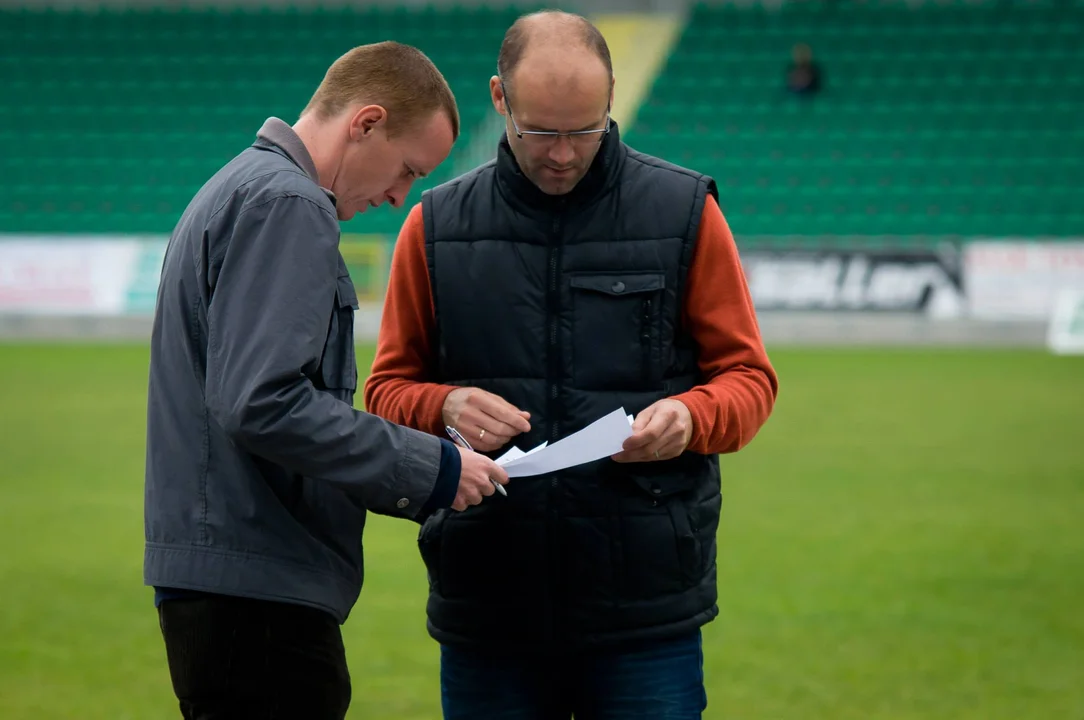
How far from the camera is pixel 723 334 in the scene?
2924 mm

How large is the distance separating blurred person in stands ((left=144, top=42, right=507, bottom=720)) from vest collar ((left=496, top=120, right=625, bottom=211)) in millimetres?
254

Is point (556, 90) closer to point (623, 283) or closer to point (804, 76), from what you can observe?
point (623, 283)

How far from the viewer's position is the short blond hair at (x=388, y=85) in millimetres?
2637

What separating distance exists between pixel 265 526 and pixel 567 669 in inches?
31.5

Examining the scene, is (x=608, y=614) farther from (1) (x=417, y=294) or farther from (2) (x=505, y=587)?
(1) (x=417, y=294)

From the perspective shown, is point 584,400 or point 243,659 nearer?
point 243,659

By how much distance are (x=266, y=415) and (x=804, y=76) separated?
919 inches

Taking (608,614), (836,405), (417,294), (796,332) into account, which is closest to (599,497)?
(608,614)

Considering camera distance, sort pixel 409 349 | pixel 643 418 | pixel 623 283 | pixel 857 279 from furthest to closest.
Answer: pixel 857 279
pixel 409 349
pixel 623 283
pixel 643 418

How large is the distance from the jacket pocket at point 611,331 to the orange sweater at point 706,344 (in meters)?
0.10

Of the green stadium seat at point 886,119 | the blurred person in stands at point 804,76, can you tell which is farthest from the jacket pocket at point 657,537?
the blurred person in stands at point 804,76

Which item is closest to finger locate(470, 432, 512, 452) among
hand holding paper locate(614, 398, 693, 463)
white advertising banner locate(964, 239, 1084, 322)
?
hand holding paper locate(614, 398, 693, 463)

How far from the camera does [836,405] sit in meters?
13.2

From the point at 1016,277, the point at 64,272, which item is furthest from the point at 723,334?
the point at 64,272
